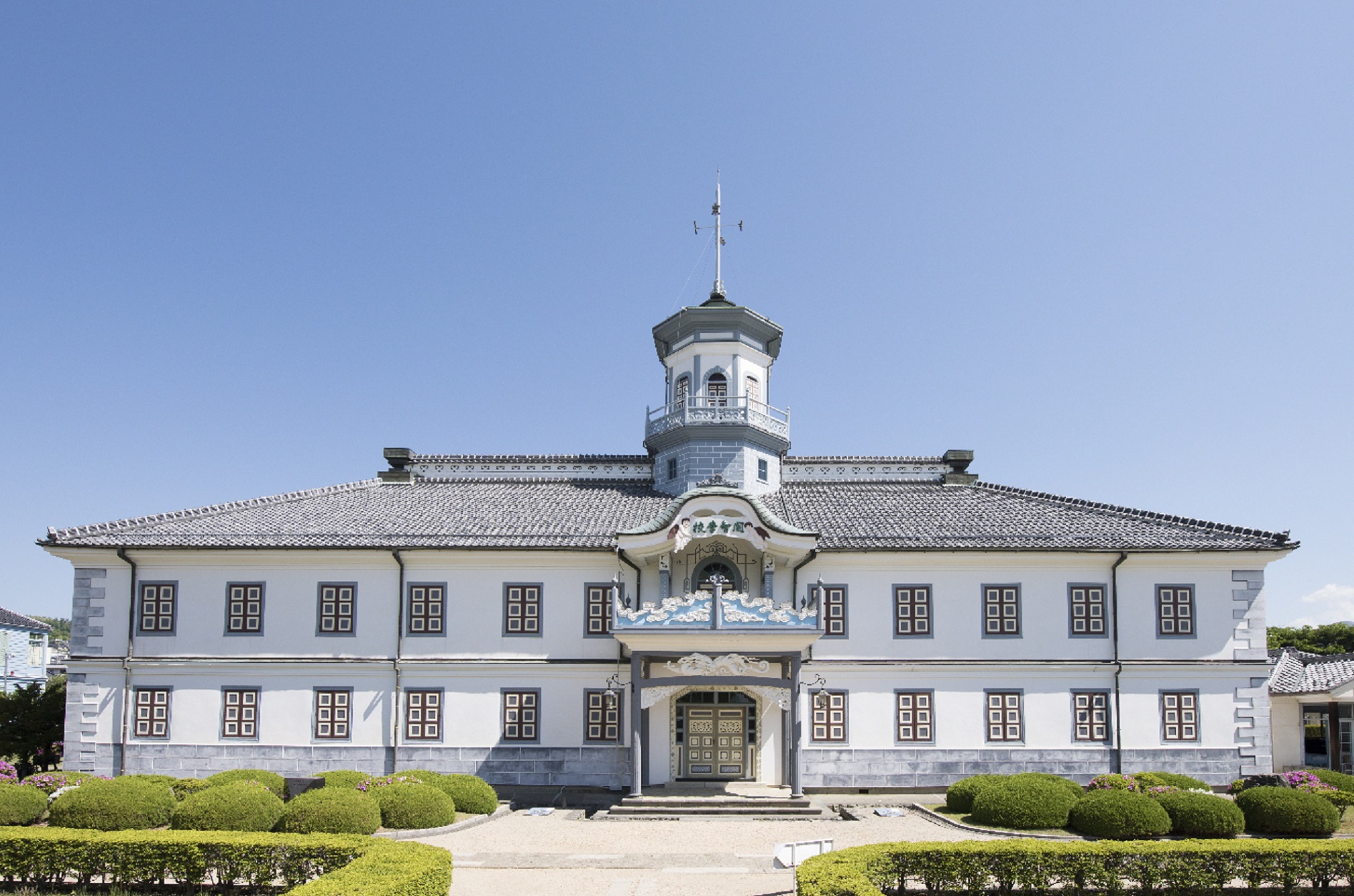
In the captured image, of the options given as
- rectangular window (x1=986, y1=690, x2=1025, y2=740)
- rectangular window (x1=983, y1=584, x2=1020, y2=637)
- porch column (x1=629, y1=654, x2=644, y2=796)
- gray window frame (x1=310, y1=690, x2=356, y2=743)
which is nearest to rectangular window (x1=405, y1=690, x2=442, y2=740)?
gray window frame (x1=310, y1=690, x2=356, y2=743)

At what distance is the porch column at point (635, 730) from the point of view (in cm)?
2364

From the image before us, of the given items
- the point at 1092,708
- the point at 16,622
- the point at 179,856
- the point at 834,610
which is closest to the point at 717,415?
the point at 834,610

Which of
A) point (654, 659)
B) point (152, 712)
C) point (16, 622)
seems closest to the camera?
point (654, 659)

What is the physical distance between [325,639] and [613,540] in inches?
318

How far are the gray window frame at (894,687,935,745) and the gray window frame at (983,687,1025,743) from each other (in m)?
1.32

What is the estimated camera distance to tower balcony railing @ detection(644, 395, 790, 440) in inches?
1216

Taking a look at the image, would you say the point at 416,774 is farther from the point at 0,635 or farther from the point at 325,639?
the point at 0,635

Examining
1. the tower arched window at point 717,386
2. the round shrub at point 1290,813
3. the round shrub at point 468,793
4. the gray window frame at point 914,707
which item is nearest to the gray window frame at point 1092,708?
the gray window frame at point 914,707

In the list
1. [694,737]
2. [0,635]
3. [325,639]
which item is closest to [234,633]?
[325,639]

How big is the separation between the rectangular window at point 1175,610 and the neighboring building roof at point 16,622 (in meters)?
61.2

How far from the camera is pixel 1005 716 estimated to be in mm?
26188

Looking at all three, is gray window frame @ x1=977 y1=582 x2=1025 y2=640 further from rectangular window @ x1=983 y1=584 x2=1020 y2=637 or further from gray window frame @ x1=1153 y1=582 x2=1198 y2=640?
gray window frame @ x1=1153 y1=582 x2=1198 y2=640

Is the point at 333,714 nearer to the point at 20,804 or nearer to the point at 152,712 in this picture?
the point at 152,712

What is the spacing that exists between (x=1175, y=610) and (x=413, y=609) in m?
20.2
